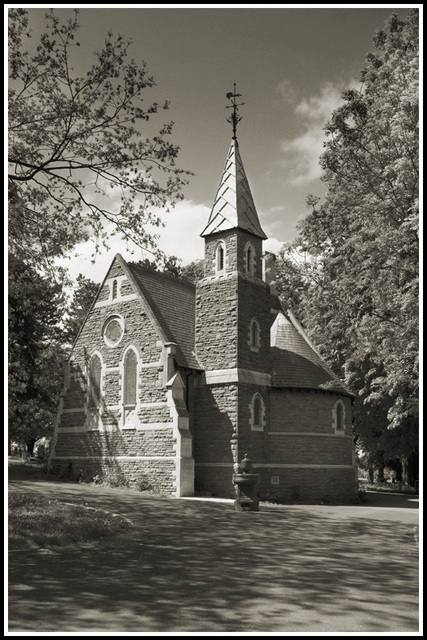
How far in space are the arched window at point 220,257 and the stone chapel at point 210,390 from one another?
0.15 ft

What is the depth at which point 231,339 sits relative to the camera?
25.1 meters

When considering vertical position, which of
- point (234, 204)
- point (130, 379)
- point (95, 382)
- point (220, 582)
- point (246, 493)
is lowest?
point (246, 493)

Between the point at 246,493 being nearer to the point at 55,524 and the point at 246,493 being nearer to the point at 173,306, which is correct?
the point at 55,524

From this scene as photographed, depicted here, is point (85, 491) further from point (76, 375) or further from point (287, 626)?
point (287, 626)

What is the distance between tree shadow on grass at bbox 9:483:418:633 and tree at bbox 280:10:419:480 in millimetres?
5603

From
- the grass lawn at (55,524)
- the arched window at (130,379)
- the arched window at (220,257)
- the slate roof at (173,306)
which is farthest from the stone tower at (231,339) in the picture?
the grass lawn at (55,524)

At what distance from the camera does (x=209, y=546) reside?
39.1 ft

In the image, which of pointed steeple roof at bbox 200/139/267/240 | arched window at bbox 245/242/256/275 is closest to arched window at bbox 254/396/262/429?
arched window at bbox 245/242/256/275

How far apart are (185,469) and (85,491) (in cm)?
395

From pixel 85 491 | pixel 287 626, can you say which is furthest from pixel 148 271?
pixel 287 626

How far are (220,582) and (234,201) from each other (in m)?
20.1

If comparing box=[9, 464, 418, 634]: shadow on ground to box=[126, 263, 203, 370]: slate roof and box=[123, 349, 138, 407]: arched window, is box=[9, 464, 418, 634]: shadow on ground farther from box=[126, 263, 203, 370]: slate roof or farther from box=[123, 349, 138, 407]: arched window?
box=[126, 263, 203, 370]: slate roof

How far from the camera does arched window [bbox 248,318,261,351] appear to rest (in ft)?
84.1

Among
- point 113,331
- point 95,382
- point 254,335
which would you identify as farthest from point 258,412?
point 95,382
